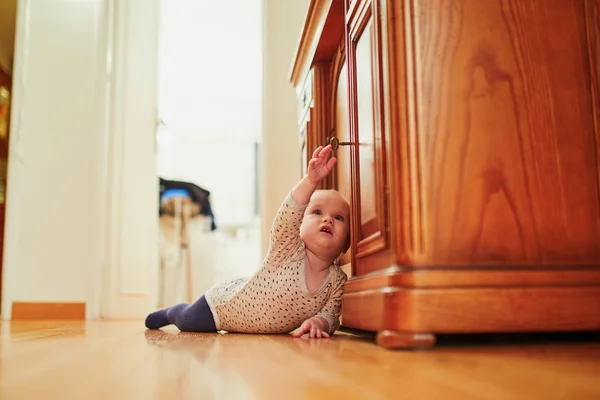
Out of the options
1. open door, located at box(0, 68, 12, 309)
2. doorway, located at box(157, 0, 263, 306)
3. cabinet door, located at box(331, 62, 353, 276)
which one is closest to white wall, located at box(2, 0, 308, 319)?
open door, located at box(0, 68, 12, 309)

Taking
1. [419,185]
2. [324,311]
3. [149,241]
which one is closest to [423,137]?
[419,185]

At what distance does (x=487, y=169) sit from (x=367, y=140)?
296 millimetres

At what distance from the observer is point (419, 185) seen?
1.07 meters

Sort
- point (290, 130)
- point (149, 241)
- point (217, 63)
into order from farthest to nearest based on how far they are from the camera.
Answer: point (217, 63)
point (149, 241)
point (290, 130)

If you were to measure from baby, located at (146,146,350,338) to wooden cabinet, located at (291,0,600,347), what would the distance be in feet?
1.10

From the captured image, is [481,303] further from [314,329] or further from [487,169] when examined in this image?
[314,329]

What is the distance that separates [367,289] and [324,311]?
31cm

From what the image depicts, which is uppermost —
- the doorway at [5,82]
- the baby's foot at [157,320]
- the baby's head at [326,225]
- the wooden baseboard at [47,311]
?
the doorway at [5,82]

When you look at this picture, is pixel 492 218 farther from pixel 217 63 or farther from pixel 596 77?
pixel 217 63

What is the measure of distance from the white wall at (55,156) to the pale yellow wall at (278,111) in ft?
2.93

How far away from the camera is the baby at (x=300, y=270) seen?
1506 millimetres

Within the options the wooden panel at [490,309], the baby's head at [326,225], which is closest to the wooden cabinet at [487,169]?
the wooden panel at [490,309]

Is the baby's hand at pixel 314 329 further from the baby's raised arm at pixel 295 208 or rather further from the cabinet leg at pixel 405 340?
the cabinet leg at pixel 405 340

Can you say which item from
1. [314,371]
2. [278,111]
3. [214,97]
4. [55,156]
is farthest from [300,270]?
[214,97]
